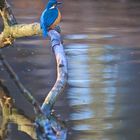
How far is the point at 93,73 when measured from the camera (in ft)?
27.4

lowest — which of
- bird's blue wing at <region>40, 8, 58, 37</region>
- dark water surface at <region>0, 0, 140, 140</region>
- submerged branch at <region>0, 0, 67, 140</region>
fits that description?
dark water surface at <region>0, 0, 140, 140</region>

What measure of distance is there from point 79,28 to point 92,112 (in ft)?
24.5

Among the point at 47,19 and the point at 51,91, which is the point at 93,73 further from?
the point at 51,91

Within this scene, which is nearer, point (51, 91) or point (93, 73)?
point (51, 91)

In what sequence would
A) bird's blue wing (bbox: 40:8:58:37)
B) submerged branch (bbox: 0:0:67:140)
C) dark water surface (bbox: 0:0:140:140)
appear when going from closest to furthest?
1. submerged branch (bbox: 0:0:67:140)
2. bird's blue wing (bbox: 40:8:58:37)
3. dark water surface (bbox: 0:0:140:140)

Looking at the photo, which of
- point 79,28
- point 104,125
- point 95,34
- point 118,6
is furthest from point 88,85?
point 118,6

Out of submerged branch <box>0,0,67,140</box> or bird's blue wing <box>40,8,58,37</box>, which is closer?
submerged branch <box>0,0,67,140</box>

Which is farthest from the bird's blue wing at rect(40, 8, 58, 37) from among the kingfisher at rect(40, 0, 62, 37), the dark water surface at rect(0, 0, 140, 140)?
the dark water surface at rect(0, 0, 140, 140)

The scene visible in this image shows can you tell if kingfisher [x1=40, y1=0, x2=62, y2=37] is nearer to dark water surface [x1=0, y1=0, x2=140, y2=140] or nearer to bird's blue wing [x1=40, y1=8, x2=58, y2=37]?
bird's blue wing [x1=40, y1=8, x2=58, y2=37]

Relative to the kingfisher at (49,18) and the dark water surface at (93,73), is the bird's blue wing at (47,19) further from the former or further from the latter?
the dark water surface at (93,73)

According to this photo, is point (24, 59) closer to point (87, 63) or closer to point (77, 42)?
point (87, 63)

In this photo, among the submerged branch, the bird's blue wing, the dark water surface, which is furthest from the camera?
the dark water surface

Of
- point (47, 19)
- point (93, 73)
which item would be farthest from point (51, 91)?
point (93, 73)

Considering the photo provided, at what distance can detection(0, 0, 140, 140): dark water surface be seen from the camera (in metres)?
5.89
